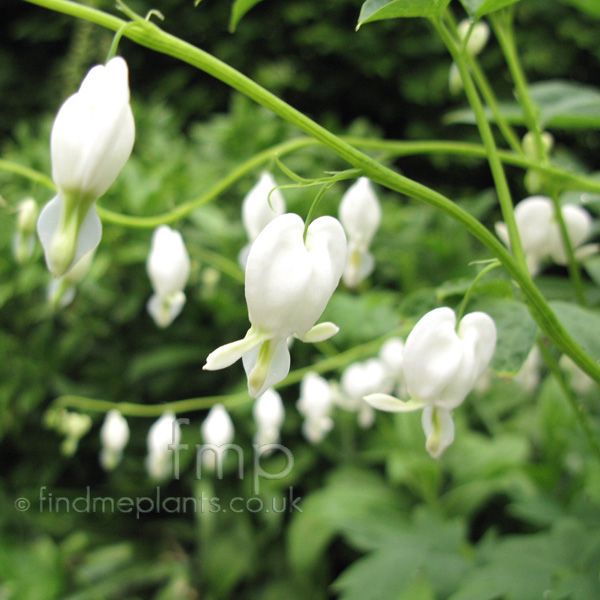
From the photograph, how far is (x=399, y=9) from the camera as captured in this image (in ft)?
1.26

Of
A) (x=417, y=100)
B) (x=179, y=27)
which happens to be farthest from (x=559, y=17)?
(x=179, y=27)

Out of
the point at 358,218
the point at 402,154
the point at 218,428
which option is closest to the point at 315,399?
the point at 218,428

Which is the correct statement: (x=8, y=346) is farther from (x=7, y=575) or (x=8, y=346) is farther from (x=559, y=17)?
(x=559, y=17)

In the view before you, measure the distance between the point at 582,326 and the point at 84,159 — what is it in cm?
42

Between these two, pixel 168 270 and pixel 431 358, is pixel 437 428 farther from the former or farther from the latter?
pixel 168 270

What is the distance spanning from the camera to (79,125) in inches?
13.8

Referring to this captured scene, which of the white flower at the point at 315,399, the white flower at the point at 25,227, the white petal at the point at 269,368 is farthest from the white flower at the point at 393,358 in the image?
the white petal at the point at 269,368

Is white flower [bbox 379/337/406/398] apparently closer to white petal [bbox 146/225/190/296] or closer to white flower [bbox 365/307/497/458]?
white petal [bbox 146/225/190/296]

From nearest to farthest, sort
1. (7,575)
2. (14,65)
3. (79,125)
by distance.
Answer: (79,125), (7,575), (14,65)

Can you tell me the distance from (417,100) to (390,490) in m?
2.18

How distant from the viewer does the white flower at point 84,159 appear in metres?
0.35

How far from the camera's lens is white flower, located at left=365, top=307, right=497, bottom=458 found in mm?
422

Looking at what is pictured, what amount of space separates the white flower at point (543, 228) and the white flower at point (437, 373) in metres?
0.30

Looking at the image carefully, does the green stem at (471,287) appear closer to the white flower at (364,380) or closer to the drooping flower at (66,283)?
the drooping flower at (66,283)
